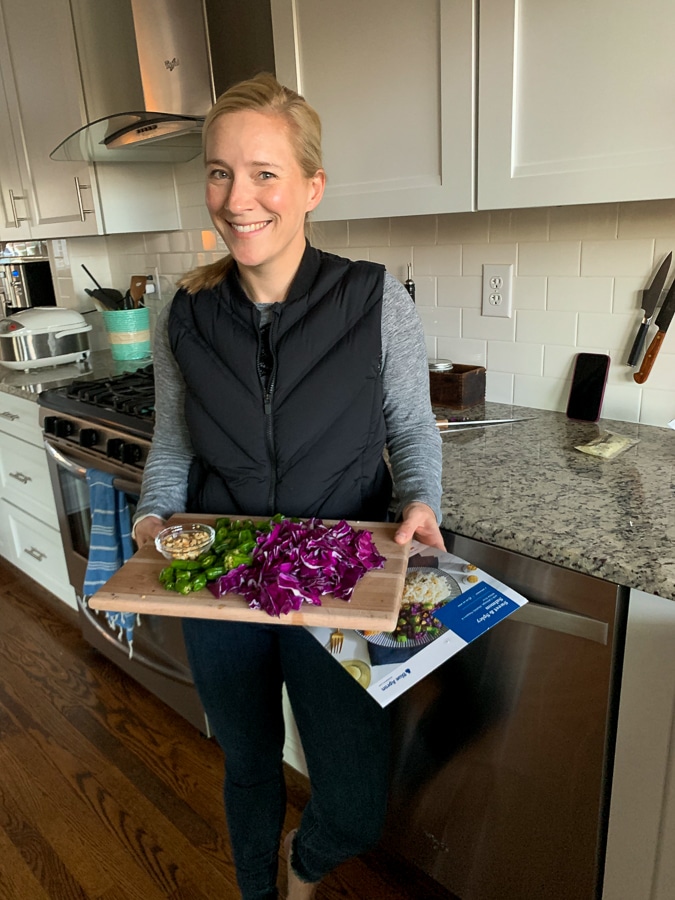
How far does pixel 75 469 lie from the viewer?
207 cm

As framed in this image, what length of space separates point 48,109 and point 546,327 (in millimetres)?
1908

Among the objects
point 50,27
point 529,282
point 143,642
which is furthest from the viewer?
point 50,27

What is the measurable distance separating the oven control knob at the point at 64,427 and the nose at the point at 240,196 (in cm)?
130

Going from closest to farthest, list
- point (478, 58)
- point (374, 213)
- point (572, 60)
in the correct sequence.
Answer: point (572, 60) < point (478, 58) < point (374, 213)

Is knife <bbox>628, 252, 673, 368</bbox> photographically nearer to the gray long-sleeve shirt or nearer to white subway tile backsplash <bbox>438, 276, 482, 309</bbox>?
white subway tile backsplash <bbox>438, 276, 482, 309</bbox>

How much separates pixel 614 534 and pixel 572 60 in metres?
0.83

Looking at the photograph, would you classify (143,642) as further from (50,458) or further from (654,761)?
(654,761)

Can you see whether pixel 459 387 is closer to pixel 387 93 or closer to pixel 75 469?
pixel 387 93

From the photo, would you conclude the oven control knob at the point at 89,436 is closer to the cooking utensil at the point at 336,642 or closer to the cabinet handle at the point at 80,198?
the cabinet handle at the point at 80,198

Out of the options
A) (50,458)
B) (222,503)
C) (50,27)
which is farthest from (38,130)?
(222,503)

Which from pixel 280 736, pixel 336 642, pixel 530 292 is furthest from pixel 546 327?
Result: pixel 280 736

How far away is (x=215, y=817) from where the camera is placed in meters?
1.73

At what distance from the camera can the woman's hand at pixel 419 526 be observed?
1.04 meters

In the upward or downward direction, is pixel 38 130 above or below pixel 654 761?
above
